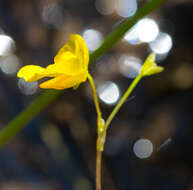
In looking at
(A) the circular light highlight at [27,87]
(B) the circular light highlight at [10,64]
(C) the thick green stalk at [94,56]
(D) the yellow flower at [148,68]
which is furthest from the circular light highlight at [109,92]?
(C) the thick green stalk at [94,56]

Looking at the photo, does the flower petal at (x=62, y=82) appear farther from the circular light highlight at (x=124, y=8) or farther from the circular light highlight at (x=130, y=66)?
the circular light highlight at (x=124, y=8)

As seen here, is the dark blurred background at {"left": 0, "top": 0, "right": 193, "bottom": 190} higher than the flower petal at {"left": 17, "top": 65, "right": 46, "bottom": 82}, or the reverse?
the flower petal at {"left": 17, "top": 65, "right": 46, "bottom": 82}

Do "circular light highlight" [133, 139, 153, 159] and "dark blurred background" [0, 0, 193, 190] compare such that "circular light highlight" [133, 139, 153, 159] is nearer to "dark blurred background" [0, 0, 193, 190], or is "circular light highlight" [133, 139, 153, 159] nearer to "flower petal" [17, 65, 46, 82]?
"dark blurred background" [0, 0, 193, 190]

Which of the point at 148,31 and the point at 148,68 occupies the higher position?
the point at 148,68

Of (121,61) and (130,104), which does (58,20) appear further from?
(130,104)

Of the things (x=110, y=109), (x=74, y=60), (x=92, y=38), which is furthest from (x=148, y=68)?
(x=92, y=38)

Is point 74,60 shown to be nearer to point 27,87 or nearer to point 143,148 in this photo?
point 143,148

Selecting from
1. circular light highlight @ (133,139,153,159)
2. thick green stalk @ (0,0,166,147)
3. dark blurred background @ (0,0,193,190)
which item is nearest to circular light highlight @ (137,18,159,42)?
dark blurred background @ (0,0,193,190)
